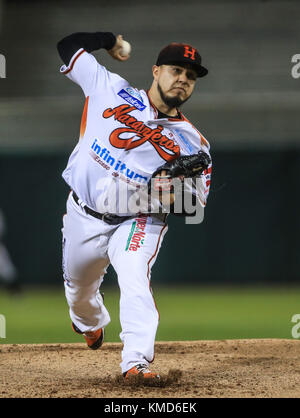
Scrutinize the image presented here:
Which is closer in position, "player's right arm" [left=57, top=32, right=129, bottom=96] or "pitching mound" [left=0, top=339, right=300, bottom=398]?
"pitching mound" [left=0, top=339, right=300, bottom=398]

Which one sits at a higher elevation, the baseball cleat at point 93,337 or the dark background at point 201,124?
the dark background at point 201,124

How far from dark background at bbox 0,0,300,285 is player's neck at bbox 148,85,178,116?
237 inches

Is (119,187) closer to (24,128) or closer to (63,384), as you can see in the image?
(63,384)

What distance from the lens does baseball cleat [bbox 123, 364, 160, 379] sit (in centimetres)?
308

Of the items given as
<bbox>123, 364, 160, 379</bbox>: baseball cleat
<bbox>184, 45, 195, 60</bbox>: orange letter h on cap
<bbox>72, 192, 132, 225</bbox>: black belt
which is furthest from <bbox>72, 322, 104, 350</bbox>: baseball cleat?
<bbox>184, 45, 195, 60</bbox>: orange letter h on cap

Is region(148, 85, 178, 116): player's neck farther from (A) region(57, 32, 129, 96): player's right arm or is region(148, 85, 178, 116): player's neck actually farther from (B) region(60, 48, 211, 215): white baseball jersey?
(A) region(57, 32, 129, 96): player's right arm

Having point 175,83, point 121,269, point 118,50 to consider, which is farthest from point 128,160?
point 118,50

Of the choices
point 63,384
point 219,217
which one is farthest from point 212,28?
point 63,384

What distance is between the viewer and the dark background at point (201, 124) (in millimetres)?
9844

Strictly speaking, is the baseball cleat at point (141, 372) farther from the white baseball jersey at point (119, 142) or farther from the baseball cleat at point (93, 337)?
the baseball cleat at point (93, 337)

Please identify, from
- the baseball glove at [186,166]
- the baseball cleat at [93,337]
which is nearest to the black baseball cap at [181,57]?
the baseball glove at [186,166]

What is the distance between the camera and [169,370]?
3357 millimetres

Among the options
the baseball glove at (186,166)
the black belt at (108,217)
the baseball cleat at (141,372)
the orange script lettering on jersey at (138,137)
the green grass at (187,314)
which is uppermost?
the orange script lettering on jersey at (138,137)

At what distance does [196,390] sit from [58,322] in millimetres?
4449
